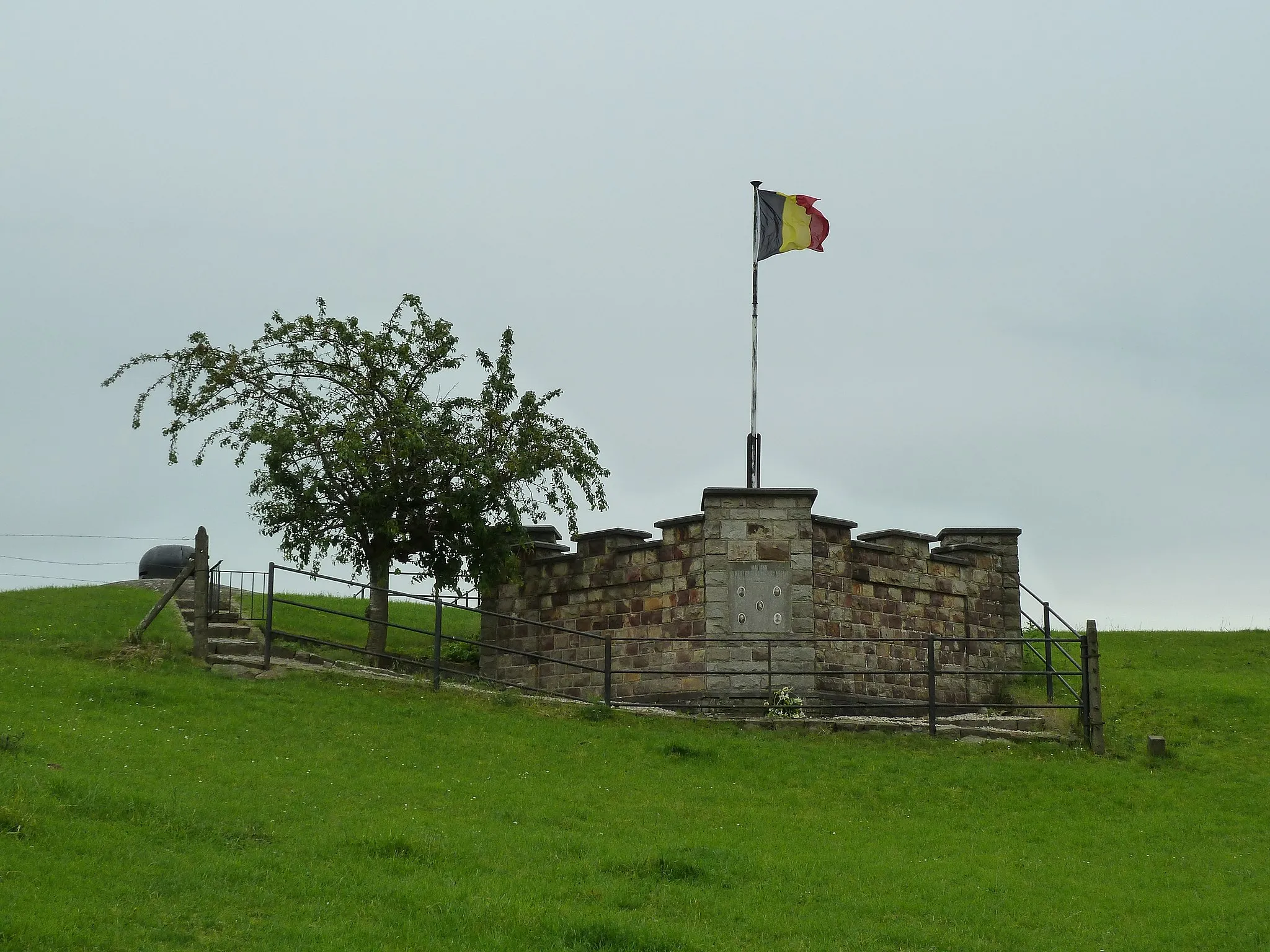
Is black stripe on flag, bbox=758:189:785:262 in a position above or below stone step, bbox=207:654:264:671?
above

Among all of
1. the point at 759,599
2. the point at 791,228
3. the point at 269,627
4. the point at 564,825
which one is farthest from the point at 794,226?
the point at 564,825

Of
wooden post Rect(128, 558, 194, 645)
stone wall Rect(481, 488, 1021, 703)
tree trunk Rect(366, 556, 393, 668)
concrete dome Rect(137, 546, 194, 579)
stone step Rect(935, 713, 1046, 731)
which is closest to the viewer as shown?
stone step Rect(935, 713, 1046, 731)

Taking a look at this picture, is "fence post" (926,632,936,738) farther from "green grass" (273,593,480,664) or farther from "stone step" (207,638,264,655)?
"stone step" (207,638,264,655)

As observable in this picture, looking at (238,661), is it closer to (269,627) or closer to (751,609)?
(269,627)

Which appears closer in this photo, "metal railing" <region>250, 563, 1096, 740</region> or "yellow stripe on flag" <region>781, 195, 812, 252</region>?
"metal railing" <region>250, 563, 1096, 740</region>

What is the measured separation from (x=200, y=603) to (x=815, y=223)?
42.3ft

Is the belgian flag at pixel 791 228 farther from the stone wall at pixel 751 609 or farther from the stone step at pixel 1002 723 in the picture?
the stone step at pixel 1002 723

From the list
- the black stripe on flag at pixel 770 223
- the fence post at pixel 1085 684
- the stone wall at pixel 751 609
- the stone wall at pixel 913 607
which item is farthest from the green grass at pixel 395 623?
the fence post at pixel 1085 684

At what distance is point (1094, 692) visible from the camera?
18219mm

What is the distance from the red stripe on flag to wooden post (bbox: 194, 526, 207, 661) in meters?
12.2

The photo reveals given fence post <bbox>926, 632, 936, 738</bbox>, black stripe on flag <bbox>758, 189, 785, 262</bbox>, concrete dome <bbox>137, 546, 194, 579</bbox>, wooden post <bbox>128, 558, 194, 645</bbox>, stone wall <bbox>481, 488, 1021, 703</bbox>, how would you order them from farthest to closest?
concrete dome <bbox>137, 546, 194, 579</bbox>, black stripe on flag <bbox>758, 189, 785, 262</bbox>, stone wall <bbox>481, 488, 1021, 703</bbox>, wooden post <bbox>128, 558, 194, 645</bbox>, fence post <bbox>926, 632, 936, 738</bbox>

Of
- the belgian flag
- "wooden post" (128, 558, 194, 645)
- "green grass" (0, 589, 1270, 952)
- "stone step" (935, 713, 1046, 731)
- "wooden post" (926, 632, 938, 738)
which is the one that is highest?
the belgian flag

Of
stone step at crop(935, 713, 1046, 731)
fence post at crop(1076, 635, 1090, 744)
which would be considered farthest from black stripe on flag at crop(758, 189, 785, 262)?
fence post at crop(1076, 635, 1090, 744)

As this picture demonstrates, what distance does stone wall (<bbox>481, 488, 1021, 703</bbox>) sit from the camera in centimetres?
2111
